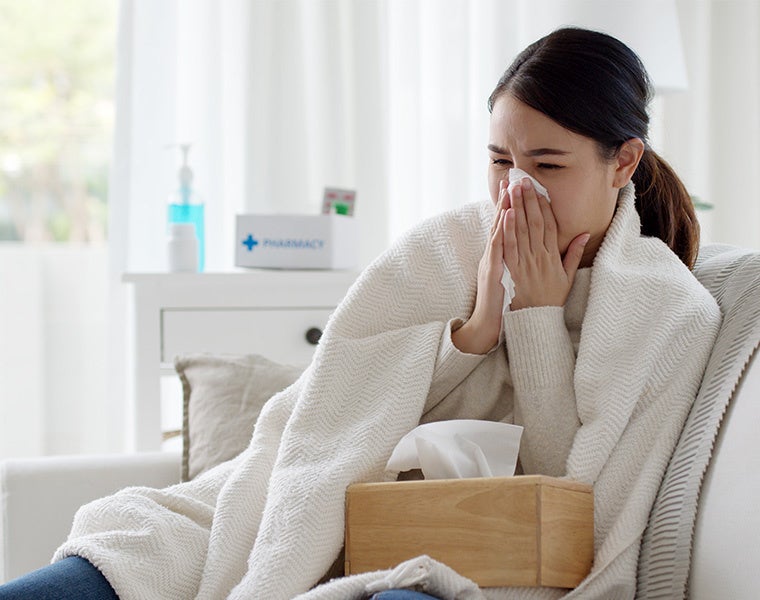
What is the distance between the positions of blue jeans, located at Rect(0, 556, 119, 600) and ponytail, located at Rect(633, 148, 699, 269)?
752mm

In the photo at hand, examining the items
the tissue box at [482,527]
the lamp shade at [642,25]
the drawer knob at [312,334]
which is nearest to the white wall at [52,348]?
the drawer knob at [312,334]

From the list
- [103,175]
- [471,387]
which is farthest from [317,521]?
[103,175]

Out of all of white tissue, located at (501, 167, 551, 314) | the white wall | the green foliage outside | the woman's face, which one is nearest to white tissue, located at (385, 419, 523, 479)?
white tissue, located at (501, 167, 551, 314)

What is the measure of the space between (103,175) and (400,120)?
74 cm

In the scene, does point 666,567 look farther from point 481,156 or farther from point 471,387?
point 481,156

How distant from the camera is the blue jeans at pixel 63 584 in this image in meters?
0.89

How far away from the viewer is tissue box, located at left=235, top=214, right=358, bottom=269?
1.86m

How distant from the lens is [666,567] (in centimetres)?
100

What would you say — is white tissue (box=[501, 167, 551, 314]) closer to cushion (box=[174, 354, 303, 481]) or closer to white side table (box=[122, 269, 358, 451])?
cushion (box=[174, 354, 303, 481])

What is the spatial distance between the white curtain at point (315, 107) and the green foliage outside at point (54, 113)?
0.32 meters

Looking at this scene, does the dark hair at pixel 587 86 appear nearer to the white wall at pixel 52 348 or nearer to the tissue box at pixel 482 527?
the tissue box at pixel 482 527

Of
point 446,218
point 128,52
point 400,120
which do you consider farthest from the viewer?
point 400,120

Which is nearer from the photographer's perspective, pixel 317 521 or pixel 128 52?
pixel 317 521

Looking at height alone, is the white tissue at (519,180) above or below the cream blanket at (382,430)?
above
